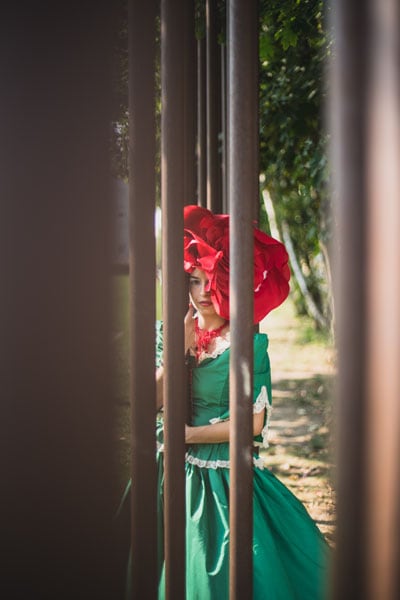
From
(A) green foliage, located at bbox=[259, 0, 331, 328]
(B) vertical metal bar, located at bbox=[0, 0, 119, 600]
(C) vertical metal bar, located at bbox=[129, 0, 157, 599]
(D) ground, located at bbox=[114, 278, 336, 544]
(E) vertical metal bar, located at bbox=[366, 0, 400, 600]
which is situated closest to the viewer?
(E) vertical metal bar, located at bbox=[366, 0, 400, 600]

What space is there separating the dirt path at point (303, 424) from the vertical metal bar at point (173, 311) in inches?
11.7

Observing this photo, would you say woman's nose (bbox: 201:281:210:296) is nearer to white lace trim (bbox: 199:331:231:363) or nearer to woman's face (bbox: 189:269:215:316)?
woman's face (bbox: 189:269:215:316)

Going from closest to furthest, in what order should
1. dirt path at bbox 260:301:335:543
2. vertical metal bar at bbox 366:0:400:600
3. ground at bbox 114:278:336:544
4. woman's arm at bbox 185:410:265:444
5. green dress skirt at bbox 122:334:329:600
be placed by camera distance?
1. vertical metal bar at bbox 366:0:400:600
2. ground at bbox 114:278:336:544
3. green dress skirt at bbox 122:334:329:600
4. woman's arm at bbox 185:410:265:444
5. dirt path at bbox 260:301:335:543

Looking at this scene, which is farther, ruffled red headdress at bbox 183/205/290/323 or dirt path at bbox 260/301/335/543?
dirt path at bbox 260/301/335/543

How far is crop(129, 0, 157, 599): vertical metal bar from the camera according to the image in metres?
1.01

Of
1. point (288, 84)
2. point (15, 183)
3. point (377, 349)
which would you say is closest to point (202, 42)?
point (288, 84)

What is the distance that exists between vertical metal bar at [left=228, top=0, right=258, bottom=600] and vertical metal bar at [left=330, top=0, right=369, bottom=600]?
440 millimetres

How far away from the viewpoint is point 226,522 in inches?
75.4

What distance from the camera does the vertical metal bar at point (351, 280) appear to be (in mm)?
460

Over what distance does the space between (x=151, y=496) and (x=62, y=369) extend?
0.31m

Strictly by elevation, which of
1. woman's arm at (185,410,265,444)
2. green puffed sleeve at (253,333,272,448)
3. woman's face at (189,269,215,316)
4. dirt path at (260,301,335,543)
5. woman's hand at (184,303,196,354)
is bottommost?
dirt path at (260,301,335,543)

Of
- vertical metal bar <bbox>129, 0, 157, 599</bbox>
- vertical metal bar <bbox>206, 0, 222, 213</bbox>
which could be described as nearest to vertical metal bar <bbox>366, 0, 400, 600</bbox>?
vertical metal bar <bbox>129, 0, 157, 599</bbox>

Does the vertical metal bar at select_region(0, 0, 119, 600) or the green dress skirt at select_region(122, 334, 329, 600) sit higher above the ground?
the vertical metal bar at select_region(0, 0, 119, 600)

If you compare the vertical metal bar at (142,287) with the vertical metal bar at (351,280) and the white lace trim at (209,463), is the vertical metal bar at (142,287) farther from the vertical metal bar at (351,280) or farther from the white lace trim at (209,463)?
the white lace trim at (209,463)
